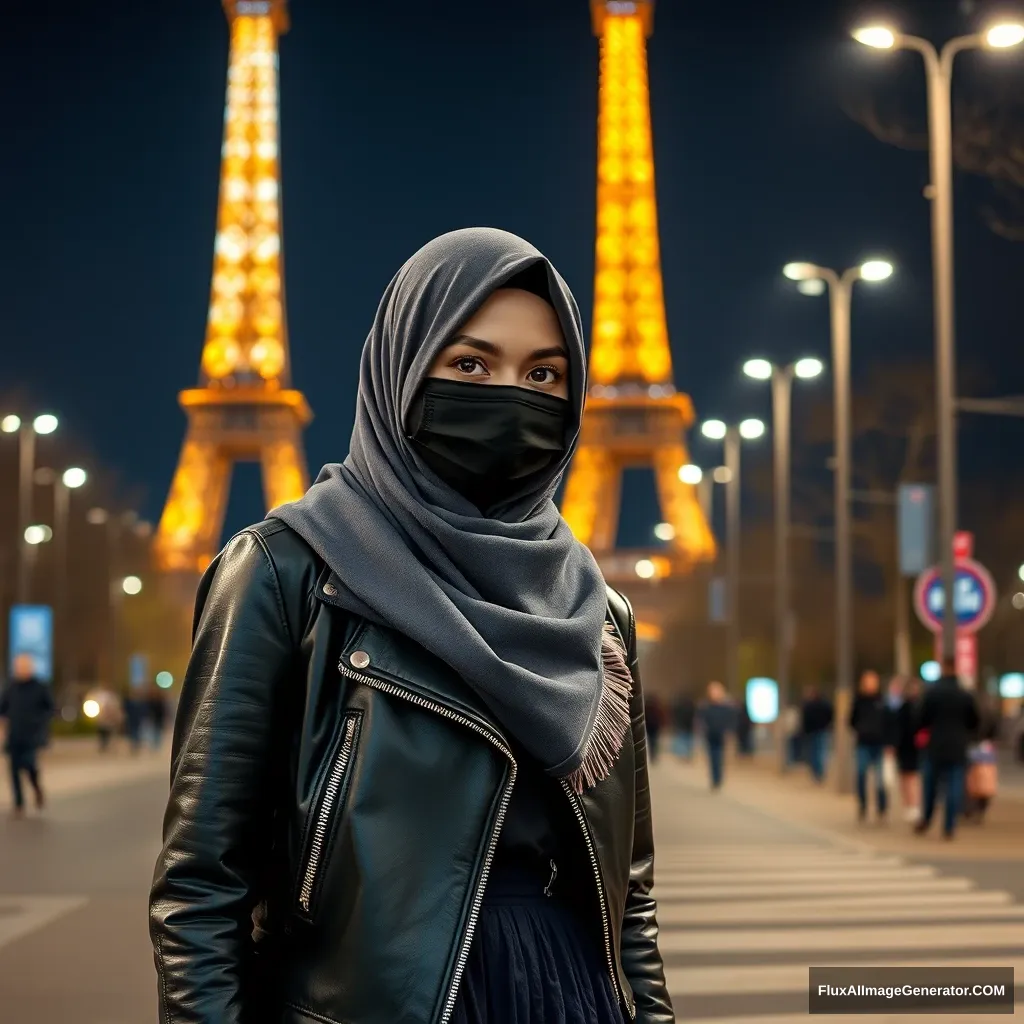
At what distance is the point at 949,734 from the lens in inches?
738

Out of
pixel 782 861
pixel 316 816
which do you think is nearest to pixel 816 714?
pixel 782 861

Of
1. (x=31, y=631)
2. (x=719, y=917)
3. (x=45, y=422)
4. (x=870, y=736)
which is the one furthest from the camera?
(x=45, y=422)

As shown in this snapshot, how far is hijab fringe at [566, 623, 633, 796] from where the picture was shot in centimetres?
301

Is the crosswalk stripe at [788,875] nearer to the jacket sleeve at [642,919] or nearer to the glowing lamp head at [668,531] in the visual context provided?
the jacket sleeve at [642,919]

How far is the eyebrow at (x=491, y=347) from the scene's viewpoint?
307 centimetres

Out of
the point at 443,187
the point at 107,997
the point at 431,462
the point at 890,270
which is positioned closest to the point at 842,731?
the point at 890,270

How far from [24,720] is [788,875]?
29.5 ft

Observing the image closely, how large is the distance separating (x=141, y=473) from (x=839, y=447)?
114762mm

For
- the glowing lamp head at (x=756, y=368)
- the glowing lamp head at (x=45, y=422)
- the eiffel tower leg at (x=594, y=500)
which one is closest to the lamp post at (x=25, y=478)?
the glowing lamp head at (x=45, y=422)

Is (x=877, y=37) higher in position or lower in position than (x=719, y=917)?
higher

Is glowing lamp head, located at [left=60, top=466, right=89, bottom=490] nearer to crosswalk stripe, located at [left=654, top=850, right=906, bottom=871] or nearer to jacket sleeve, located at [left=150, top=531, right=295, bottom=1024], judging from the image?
crosswalk stripe, located at [left=654, top=850, right=906, bottom=871]

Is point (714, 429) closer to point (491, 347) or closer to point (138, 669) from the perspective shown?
point (138, 669)

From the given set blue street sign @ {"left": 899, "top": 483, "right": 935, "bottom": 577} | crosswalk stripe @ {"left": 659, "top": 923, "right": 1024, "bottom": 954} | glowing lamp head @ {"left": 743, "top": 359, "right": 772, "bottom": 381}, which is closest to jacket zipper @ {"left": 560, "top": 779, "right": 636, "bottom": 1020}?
crosswalk stripe @ {"left": 659, "top": 923, "right": 1024, "bottom": 954}

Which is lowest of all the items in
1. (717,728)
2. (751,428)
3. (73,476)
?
(717,728)
